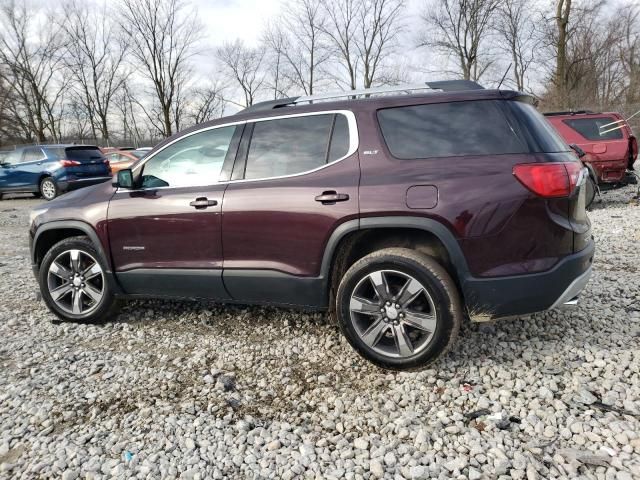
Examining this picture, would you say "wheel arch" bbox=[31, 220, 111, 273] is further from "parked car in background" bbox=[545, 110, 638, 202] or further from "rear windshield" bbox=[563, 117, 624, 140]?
"rear windshield" bbox=[563, 117, 624, 140]

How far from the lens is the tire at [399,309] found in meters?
2.62

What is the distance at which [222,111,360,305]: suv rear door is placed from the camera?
285cm

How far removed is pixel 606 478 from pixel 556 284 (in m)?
1.02

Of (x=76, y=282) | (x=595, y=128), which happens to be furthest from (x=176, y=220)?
(x=595, y=128)

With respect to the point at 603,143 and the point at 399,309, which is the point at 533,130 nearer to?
the point at 399,309

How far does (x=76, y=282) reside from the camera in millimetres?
3768

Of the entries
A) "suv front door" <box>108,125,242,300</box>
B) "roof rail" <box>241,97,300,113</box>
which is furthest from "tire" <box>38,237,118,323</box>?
"roof rail" <box>241,97,300,113</box>

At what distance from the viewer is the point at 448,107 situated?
2.74m

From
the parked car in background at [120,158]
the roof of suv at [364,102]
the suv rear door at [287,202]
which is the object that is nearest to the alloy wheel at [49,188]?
the parked car in background at [120,158]

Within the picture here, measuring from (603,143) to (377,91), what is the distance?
24.1 ft

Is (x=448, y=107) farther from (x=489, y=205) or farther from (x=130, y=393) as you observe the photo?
(x=130, y=393)

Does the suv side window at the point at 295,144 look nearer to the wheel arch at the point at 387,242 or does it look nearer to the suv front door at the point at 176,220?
the suv front door at the point at 176,220

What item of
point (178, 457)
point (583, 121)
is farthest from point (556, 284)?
point (583, 121)

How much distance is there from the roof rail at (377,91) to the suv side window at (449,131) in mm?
209
